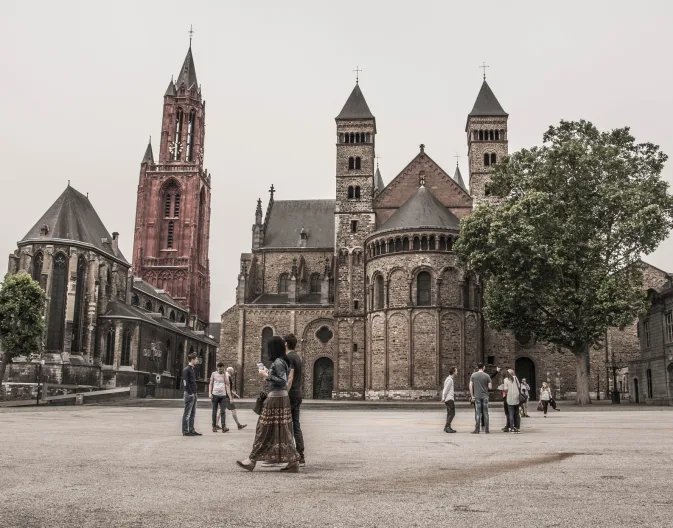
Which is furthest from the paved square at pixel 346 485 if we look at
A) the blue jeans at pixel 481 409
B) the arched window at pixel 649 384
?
the arched window at pixel 649 384

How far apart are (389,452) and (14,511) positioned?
24.1 feet

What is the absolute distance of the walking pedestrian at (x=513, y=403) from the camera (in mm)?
18203

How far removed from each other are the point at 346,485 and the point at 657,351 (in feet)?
132

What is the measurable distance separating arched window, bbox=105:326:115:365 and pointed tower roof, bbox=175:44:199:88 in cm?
4493

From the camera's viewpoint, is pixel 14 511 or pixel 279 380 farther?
pixel 279 380

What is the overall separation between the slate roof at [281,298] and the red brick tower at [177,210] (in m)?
23.9

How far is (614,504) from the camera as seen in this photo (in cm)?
711

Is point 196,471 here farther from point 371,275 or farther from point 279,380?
point 371,275

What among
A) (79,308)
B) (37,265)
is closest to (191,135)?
(37,265)

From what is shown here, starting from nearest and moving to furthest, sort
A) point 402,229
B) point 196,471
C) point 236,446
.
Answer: point 196,471
point 236,446
point 402,229

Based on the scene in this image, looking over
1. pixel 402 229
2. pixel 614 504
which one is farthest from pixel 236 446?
pixel 402 229

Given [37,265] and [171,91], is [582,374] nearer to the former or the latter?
[37,265]

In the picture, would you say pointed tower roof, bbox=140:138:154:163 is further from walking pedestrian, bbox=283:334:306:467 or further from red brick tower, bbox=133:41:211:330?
walking pedestrian, bbox=283:334:306:467

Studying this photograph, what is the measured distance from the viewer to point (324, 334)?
190 feet
